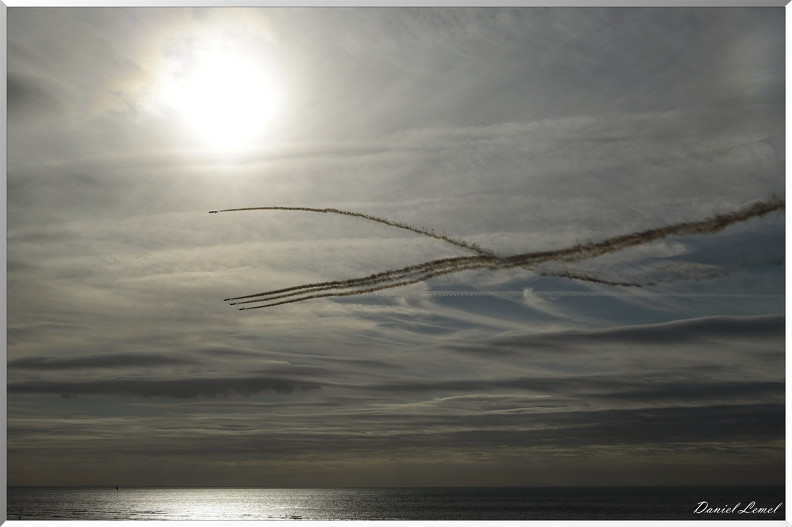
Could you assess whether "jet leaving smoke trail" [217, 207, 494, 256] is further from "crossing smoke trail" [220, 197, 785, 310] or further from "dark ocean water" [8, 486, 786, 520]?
"dark ocean water" [8, 486, 786, 520]

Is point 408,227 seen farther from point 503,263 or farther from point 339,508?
point 339,508

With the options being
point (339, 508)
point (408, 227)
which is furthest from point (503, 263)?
point (339, 508)

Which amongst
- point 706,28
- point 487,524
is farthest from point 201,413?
point 706,28

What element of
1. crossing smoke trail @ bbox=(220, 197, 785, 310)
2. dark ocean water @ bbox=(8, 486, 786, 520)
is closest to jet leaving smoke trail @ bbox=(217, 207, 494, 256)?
crossing smoke trail @ bbox=(220, 197, 785, 310)

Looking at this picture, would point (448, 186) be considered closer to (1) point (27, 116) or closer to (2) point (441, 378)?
(2) point (441, 378)

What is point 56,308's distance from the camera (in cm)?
830

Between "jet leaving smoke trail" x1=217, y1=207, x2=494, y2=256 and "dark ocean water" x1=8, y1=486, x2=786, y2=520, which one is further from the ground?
"jet leaving smoke trail" x1=217, y1=207, x2=494, y2=256

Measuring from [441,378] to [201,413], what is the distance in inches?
113

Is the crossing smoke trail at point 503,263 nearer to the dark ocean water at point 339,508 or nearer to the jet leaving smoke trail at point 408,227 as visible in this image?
the jet leaving smoke trail at point 408,227

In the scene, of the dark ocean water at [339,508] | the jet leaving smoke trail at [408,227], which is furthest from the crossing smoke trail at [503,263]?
the dark ocean water at [339,508]

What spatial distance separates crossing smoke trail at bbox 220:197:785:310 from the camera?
8070 millimetres

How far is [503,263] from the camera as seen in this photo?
27.3 ft

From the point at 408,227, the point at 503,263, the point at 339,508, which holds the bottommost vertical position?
the point at 339,508

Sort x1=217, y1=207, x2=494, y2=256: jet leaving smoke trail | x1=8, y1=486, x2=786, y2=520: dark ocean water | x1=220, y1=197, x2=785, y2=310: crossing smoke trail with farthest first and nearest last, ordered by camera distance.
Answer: x1=8, y1=486, x2=786, y2=520: dark ocean water
x1=217, y1=207, x2=494, y2=256: jet leaving smoke trail
x1=220, y1=197, x2=785, y2=310: crossing smoke trail
